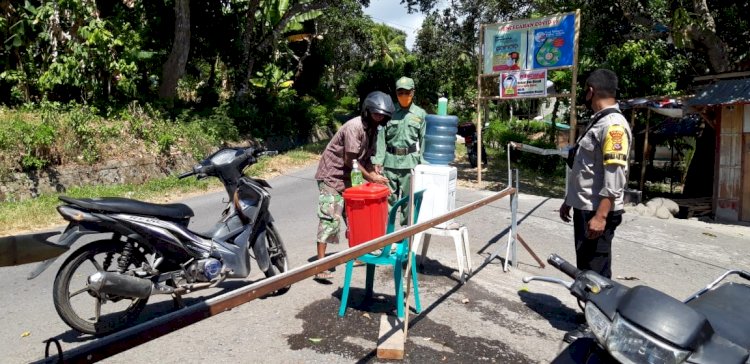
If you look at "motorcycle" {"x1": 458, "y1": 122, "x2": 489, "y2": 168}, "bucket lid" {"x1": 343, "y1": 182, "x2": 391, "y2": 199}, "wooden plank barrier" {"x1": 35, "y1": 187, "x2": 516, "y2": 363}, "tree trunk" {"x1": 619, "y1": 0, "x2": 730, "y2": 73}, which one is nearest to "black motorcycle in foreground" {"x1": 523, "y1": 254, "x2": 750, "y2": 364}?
"wooden plank barrier" {"x1": 35, "y1": 187, "x2": 516, "y2": 363}

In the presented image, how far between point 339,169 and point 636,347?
3.42 meters

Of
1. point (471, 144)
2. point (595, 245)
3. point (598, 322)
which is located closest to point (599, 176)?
point (595, 245)

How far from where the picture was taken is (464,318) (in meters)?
4.23

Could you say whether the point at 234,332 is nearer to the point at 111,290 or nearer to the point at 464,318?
the point at 111,290

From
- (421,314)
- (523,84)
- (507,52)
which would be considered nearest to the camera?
(421,314)

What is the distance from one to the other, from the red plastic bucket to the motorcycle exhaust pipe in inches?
58.0

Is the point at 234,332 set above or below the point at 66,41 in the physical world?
below

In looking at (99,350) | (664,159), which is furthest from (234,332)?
(664,159)

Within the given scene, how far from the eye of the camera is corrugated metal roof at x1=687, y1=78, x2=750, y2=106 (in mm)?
8688

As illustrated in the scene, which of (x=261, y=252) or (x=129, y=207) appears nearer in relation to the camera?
(x=129, y=207)

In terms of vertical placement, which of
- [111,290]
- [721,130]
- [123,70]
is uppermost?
[123,70]

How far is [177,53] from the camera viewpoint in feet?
47.8

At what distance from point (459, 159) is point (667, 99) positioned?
28.2 ft

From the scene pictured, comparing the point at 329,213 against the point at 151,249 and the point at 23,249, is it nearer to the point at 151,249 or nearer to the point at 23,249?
the point at 151,249
